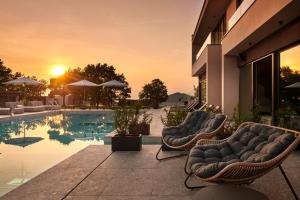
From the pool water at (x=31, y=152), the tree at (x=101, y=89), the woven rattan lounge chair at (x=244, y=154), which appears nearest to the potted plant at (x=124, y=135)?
the pool water at (x=31, y=152)

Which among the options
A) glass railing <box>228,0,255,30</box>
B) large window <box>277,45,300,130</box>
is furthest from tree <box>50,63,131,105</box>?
large window <box>277,45,300,130</box>

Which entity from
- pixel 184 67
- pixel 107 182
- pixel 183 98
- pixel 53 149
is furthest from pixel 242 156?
pixel 183 98

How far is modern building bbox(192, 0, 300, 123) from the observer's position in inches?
294

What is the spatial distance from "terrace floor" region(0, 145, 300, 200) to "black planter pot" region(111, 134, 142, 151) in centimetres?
65

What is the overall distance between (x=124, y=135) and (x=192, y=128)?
1.53m

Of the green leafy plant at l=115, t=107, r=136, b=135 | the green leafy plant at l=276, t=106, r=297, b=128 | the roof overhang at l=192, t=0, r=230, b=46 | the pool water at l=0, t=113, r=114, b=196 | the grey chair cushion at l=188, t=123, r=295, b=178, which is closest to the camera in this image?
the grey chair cushion at l=188, t=123, r=295, b=178

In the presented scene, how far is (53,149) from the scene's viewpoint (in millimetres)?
8516

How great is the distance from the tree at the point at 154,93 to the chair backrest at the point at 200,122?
2352 centimetres

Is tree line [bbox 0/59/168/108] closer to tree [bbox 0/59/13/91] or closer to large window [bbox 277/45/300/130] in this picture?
tree [bbox 0/59/13/91]

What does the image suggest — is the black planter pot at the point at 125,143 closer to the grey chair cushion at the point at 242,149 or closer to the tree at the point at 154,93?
the grey chair cushion at the point at 242,149

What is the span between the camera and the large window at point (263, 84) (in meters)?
9.37

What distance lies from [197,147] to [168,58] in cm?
2047

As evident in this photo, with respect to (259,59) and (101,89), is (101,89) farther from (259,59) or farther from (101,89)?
(259,59)

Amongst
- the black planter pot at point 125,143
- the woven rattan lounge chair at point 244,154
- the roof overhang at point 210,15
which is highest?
the roof overhang at point 210,15
